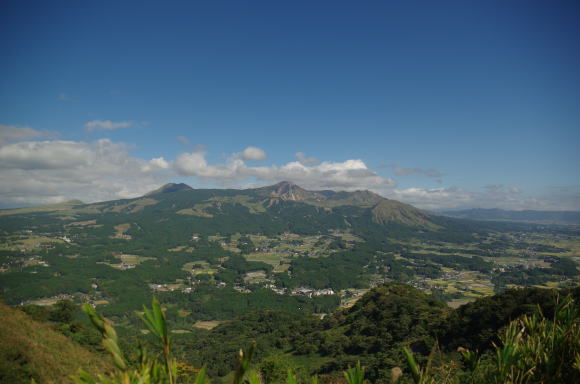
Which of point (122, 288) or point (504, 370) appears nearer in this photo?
point (504, 370)

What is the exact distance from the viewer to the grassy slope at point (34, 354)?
14.7 m

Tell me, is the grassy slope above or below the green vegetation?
below

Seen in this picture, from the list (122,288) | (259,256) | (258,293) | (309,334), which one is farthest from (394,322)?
(259,256)

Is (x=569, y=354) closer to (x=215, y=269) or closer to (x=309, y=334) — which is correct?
(x=309, y=334)

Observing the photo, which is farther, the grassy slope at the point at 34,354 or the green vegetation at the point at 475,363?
the grassy slope at the point at 34,354

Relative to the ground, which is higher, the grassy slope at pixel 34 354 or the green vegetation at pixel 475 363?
the green vegetation at pixel 475 363

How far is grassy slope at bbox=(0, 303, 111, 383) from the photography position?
14742mm

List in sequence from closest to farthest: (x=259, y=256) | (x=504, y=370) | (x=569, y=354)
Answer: (x=504, y=370) → (x=569, y=354) → (x=259, y=256)

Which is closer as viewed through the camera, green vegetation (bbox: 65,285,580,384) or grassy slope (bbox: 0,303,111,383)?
green vegetation (bbox: 65,285,580,384)

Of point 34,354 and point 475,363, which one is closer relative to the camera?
point 475,363

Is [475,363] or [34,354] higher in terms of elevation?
[475,363]

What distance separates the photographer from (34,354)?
58.0ft

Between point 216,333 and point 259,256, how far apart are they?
4553 inches

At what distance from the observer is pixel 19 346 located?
56.6 feet
